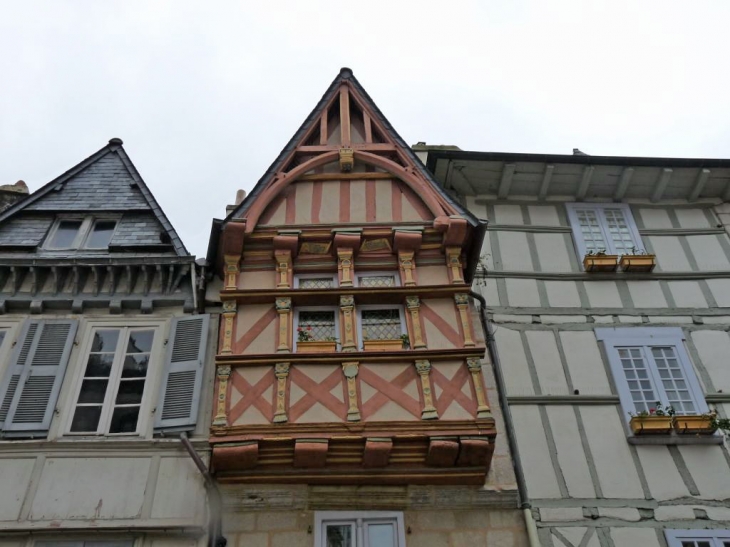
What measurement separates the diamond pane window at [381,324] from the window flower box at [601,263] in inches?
144

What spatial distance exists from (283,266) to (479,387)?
10.7 ft

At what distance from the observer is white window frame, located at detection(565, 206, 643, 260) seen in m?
12.2

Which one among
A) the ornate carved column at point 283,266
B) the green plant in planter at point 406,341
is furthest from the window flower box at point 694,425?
the ornate carved column at point 283,266

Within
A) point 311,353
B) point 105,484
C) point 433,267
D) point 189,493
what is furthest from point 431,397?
point 105,484

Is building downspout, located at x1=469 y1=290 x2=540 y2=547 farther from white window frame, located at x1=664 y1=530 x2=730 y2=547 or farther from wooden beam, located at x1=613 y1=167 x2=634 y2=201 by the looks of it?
wooden beam, located at x1=613 y1=167 x2=634 y2=201

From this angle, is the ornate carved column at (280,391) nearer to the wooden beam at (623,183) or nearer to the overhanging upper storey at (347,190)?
the overhanging upper storey at (347,190)

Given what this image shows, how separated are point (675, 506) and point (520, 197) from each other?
5.93 meters

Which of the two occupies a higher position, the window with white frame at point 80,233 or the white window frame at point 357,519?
the window with white frame at point 80,233

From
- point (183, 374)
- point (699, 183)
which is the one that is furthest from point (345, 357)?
point (699, 183)

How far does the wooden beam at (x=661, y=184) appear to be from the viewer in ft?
42.2

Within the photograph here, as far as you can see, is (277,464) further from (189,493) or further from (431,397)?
(431,397)

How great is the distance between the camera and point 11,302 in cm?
1012

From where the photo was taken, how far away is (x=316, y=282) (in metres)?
10.4

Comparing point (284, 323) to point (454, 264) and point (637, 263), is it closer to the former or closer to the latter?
point (454, 264)
